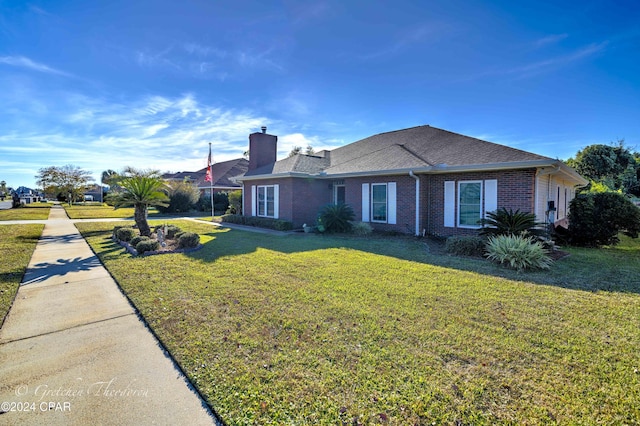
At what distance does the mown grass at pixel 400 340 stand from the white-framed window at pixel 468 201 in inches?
151

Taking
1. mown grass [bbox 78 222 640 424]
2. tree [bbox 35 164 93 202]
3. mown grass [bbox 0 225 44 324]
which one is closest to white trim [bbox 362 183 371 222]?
mown grass [bbox 78 222 640 424]

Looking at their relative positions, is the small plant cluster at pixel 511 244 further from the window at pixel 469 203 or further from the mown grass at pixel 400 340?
the window at pixel 469 203

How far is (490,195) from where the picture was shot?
10.9 m

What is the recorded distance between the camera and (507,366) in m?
3.21

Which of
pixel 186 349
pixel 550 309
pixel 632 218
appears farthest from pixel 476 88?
pixel 186 349

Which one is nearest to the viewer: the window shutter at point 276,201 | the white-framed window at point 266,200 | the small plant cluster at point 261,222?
the small plant cluster at point 261,222

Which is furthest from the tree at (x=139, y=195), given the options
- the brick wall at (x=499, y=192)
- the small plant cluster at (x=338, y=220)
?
the brick wall at (x=499, y=192)

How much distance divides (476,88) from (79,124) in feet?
73.0

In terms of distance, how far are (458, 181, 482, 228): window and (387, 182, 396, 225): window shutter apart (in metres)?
2.56

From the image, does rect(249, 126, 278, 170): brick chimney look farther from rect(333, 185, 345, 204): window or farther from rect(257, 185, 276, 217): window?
rect(333, 185, 345, 204): window

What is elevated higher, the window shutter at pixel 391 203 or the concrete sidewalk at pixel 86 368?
the window shutter at pixel 391 203

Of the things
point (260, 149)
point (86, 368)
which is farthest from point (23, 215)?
point (86, 368)

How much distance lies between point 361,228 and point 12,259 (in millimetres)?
11290

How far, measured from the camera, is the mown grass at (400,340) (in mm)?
2623
